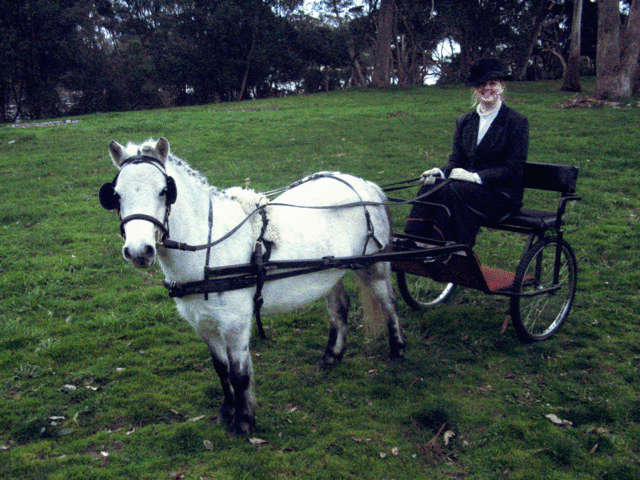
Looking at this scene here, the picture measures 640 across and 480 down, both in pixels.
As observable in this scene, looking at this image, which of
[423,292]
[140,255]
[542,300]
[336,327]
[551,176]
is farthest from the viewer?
[423,292]

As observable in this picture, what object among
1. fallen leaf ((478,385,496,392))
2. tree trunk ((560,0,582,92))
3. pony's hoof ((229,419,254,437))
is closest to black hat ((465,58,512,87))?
fallen leaf ((478,385,496,392))

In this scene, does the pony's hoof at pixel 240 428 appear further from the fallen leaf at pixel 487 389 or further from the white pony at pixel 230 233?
the fallen leaf at pixel 487 389

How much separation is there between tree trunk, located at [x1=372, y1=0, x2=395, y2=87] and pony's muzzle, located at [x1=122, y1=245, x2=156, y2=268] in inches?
1133

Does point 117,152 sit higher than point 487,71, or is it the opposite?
point 487,71

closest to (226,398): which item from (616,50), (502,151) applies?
(502,151)

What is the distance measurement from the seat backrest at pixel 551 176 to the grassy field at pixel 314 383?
166 centimetres

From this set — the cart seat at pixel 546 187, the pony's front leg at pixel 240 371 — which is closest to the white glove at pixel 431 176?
the cart seat at pixel 546 187

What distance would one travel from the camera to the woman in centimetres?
495

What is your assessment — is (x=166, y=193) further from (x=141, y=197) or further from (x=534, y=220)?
(x=534, y=220)

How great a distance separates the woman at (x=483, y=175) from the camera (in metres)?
4.95

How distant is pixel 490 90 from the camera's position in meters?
5.16

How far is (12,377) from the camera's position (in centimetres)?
504

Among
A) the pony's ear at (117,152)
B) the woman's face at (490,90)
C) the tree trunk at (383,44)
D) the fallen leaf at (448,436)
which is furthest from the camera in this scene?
the tree trunk at (383,44)

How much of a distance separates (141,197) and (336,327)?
110 inches
